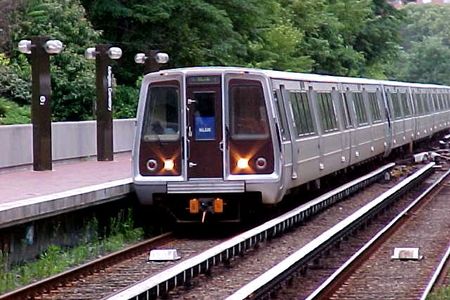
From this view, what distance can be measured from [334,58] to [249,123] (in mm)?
38334

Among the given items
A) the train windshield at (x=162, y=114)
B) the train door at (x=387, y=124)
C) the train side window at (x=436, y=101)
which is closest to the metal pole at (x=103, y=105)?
the train windshield at (x=162, y=114)

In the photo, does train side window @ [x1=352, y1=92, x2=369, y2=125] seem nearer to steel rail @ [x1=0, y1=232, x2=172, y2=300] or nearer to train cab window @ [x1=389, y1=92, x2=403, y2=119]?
train cab window @ [x1=389, y1=92, x2=403, y2=119]

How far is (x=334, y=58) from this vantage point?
2175 inches

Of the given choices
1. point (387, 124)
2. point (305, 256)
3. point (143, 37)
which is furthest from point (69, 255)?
point (143, 37)

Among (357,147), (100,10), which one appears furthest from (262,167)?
(100,10)

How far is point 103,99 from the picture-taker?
25016mm

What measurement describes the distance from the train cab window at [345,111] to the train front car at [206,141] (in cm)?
781

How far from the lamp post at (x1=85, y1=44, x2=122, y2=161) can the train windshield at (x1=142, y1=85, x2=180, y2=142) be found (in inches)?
281

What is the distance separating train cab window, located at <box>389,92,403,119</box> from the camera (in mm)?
34328

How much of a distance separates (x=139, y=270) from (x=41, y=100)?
7.58 m

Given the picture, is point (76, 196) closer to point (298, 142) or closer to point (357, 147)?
point (298, 142)

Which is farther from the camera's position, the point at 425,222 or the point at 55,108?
the point at 55,108

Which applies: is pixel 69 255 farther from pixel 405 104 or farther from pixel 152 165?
pixel 405 104

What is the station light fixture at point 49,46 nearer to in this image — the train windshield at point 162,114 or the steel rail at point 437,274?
the train windshield at point 162,114
